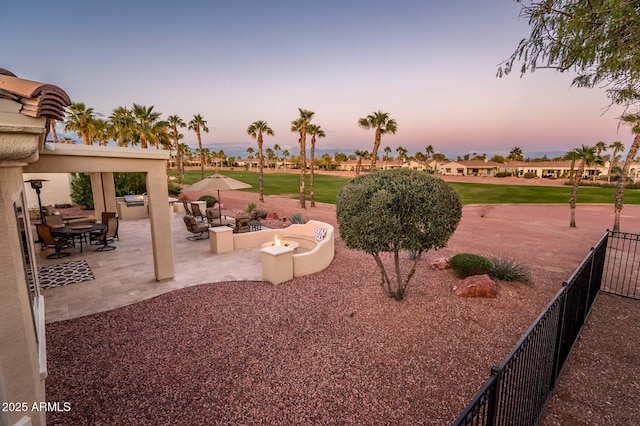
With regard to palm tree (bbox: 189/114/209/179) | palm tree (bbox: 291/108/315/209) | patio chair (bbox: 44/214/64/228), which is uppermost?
palm tree (bbox: 189/114/209/179)

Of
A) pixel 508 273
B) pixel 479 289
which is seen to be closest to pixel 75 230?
pixel 479 289

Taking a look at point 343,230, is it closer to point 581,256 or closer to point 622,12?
point 622,12

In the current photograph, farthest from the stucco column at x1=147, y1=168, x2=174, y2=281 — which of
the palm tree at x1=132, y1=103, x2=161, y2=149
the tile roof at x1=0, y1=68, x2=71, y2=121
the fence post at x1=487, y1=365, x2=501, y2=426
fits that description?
the palm tree at x1=132, y1=103, x2=161, y2=149

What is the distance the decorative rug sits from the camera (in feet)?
27.1

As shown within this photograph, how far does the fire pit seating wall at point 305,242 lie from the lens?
920cm

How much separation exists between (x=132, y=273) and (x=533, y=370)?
1032cm

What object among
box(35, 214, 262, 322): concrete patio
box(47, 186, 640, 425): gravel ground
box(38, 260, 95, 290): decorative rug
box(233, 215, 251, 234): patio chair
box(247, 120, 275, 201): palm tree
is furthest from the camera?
box(247, 120, 275, 201): palm tree

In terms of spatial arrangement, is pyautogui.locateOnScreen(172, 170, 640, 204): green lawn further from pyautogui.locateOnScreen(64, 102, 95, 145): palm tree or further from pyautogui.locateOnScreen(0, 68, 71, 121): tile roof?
pyautogui.locateOnScreen(0, 68, 71, 121): tile roof

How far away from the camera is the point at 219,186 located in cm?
1239

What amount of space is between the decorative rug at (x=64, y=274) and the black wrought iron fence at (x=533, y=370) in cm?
1046

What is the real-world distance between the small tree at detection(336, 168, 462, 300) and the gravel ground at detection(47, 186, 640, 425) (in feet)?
6.25

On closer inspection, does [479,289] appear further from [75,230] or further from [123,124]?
[123,124]

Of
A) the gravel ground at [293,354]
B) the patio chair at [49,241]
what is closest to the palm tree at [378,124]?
the gravel ground at [293,354]

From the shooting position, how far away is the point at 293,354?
5215 millimetres
